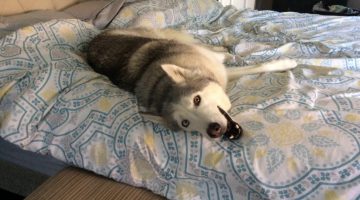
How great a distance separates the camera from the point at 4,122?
1340 millimetres

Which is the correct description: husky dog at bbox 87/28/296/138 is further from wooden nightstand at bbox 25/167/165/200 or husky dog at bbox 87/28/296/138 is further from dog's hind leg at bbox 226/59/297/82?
wooden nightstand at bbox 25/167/165/200

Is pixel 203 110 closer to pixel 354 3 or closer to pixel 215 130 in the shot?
pixel 215 130

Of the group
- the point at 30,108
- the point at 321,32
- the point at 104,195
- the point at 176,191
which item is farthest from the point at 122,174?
the point at 321,32

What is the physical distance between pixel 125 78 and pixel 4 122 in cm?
50

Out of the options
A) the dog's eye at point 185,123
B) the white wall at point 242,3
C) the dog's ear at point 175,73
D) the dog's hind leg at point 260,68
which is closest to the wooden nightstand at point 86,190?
the dog's eye at point 185,123

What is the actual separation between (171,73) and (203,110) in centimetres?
22

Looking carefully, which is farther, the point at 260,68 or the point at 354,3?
the point at 354,3

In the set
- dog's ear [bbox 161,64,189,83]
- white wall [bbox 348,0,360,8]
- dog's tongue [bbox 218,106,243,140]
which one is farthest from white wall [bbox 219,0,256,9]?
dog's tongue [bbox 218,106,243,140]

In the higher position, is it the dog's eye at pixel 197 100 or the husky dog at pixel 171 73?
the dog's eye at pixel 197 100

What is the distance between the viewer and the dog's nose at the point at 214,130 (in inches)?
44.5

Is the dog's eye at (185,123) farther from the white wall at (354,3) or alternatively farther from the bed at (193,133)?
the white wall at (354,3)

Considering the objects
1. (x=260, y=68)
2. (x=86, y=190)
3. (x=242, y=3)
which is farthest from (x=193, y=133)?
(x=242, y=3)

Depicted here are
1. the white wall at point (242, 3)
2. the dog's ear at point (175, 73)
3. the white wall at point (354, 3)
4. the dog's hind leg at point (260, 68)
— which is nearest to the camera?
the dog's ear at point (175, 73)

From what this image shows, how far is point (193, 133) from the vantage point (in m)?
1.19
